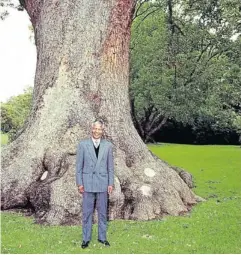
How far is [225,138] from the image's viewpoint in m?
44.8

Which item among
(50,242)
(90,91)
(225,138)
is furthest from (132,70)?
(50,242)

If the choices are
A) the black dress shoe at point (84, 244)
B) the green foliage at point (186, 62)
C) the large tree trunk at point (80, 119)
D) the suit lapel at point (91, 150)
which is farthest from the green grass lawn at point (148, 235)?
the green foliage at point (186, 62)

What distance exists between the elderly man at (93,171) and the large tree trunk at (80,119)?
76.6 inches

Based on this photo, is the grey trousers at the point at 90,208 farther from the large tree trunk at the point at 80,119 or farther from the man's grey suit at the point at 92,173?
the large tree trunk at the point at 80,119

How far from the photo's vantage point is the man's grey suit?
23.9 ft

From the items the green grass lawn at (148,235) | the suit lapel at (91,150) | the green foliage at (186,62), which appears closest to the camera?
the suit lapel at (91,150)

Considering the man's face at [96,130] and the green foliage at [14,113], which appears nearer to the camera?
the man's face at [96,130]

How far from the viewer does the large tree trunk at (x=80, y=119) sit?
9.74 m

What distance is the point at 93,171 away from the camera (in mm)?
7293

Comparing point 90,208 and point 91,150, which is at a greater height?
point 91,150

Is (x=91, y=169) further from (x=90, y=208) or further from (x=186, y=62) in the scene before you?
(x=186, y=62)

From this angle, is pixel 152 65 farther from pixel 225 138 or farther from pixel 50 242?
pixel 50 242

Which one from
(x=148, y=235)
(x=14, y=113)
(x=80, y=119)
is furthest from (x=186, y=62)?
(x=14, y=113)

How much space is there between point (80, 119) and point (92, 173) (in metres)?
3.33
